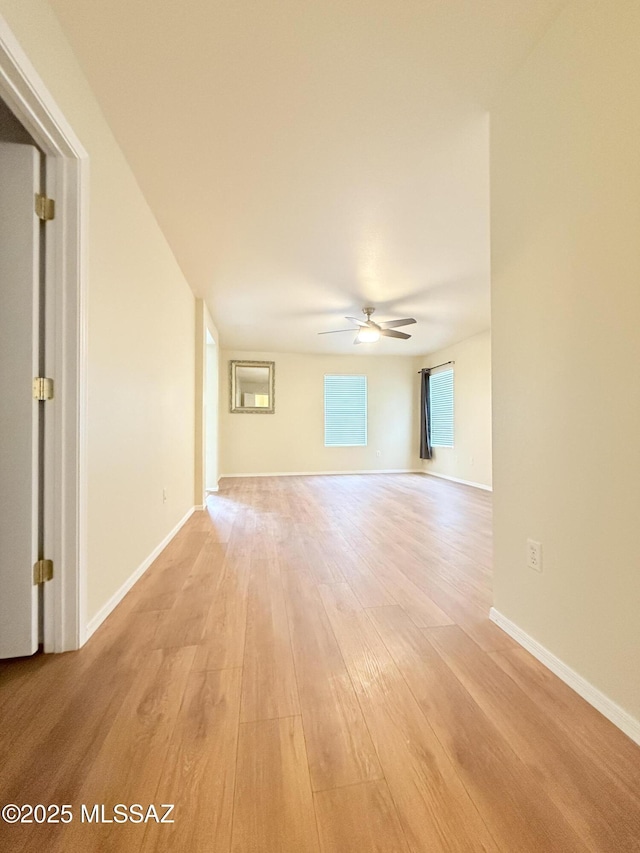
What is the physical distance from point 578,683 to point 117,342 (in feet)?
7.81

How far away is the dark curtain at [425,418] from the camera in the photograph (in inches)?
275

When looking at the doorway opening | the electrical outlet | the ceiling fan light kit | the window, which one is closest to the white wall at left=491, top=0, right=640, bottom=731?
the electrical outlet

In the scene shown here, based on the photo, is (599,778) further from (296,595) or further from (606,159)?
(606,159)

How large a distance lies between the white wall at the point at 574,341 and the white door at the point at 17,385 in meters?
1.92

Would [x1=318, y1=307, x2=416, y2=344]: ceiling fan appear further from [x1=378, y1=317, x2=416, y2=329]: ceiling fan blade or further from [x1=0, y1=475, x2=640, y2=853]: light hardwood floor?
[x1=0, y1=475, x2=640, y2=853]: light hardwood floor

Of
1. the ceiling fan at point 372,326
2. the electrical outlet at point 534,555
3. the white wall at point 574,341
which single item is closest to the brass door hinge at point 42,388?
the white wall at point 574,341

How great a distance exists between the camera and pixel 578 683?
3.72 ft

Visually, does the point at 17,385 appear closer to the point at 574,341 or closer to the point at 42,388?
the point at 42,388

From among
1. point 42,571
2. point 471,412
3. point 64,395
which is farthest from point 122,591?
point 471,412

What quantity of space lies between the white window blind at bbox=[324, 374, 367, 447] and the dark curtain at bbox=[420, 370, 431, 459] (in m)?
1.17

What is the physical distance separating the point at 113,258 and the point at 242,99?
955mm

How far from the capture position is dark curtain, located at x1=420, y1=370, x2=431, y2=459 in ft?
22.9

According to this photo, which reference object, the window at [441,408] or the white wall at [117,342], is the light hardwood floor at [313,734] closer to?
the white wall at [117,342]

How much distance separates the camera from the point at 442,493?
5016 millimetres
